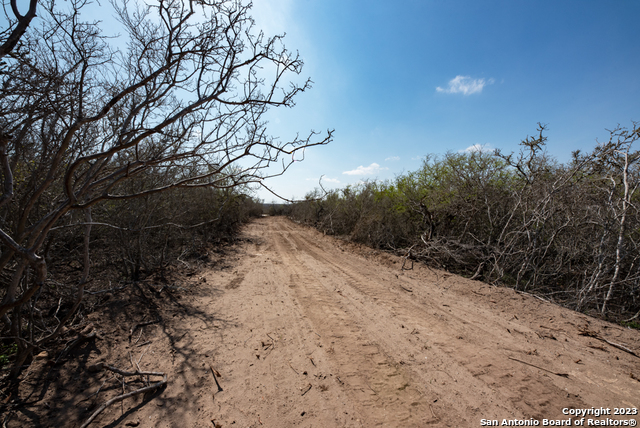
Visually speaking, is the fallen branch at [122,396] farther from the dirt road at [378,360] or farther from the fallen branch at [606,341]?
the fallen branch at [606,341]

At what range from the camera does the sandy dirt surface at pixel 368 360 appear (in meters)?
2.50

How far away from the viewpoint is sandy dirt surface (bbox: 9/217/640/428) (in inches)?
98.4

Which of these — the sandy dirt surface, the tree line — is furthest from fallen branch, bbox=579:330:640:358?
the tree line

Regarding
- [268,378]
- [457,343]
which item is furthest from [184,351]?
[457,343]

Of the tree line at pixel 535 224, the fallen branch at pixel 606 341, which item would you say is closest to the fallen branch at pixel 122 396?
the fallen branch at pixel 606 341

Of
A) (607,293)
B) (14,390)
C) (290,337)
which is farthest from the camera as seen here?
(607,293)

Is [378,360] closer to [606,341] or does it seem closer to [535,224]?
[606,341]

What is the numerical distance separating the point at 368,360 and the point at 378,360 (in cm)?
13

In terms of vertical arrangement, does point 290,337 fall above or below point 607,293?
below

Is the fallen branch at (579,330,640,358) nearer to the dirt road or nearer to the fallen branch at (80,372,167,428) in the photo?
the dirt road

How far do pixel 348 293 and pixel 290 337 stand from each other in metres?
2.17

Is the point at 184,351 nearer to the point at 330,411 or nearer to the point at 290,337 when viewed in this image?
the point at 290,337

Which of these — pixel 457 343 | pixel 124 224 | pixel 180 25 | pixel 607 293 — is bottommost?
pixel 457 343

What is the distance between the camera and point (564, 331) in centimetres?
421
